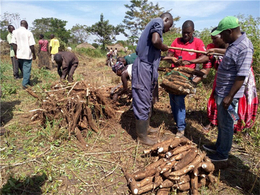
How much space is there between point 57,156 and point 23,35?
192 inches

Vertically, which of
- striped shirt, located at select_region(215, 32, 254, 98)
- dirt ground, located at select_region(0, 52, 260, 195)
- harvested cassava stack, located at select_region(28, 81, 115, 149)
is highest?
striped shirt, located at select_region(215, 32, 254, 98)

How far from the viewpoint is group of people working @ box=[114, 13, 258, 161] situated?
2.13 meters

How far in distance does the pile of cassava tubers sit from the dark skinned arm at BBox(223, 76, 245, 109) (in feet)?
2.40

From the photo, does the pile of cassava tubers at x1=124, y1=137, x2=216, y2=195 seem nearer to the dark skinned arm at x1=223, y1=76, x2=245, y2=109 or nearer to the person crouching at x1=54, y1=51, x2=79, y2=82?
the dark skinned arm at x1=223, y1=76, x2=245, y2=109

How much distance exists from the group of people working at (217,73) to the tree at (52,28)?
111 feet

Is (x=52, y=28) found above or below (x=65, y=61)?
above

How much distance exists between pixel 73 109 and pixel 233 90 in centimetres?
257

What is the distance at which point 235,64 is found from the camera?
2141 millimetres

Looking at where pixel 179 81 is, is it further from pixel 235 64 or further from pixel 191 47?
pixel 235 64

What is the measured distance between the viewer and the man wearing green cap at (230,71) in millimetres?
2062

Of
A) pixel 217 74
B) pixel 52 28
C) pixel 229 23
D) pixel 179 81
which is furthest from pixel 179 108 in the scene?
A: pixel 52 28

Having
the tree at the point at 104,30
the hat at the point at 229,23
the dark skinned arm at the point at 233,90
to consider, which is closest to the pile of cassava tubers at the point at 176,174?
the dark skinned arm at the point at 233,90

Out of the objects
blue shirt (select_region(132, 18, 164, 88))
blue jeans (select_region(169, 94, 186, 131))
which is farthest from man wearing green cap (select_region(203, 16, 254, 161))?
blue shirt (select_region(132, 18, 164, 88))

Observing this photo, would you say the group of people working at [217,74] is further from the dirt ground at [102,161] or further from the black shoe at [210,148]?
the dirt ground at [102,161]
